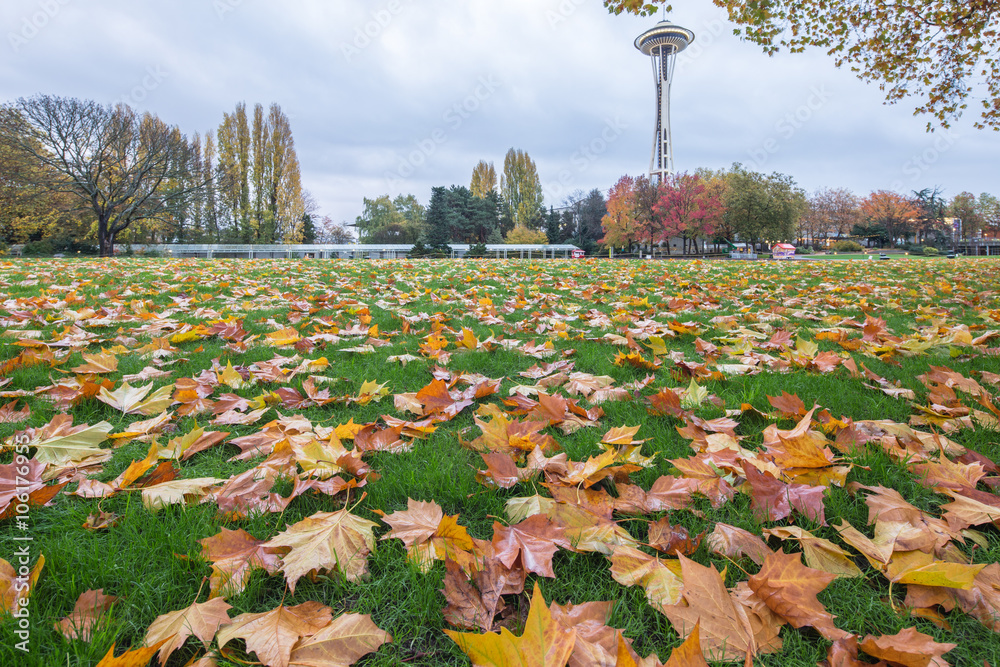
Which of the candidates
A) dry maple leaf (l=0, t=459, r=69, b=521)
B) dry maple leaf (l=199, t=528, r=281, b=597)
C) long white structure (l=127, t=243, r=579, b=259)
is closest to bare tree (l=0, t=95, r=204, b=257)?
long white structure (l=127, t=243, r=579, b=259)

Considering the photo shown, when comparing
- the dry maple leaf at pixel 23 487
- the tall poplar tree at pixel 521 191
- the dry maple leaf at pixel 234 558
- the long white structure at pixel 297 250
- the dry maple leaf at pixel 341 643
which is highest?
the tall poplar tree at pixel 521 191

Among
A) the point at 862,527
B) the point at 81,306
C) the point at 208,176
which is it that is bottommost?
the point at 862,527

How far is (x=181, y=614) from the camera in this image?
0.91 metres

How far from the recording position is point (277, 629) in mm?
876

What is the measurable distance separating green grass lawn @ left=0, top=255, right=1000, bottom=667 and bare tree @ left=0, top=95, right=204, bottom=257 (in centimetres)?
1980

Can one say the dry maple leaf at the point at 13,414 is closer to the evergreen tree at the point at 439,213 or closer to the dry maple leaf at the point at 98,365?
the dry maple leaf at the point at 98,365

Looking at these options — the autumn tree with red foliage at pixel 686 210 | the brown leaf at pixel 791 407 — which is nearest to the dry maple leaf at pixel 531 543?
the brown leaf at pixel 791 407

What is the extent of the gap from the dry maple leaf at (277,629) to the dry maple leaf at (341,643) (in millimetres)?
15

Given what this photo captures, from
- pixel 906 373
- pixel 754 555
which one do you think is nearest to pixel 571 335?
pixel 906 373

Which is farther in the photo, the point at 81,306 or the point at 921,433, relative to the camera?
the point at 81,306

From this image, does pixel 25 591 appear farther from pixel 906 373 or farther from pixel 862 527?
pixel 906 373

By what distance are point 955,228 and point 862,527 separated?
63.5 meters

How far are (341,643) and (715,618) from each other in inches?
27.9

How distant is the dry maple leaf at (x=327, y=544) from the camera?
1.05 metres
